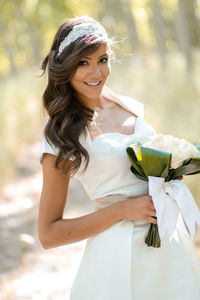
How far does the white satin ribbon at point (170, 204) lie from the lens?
7.27 feet

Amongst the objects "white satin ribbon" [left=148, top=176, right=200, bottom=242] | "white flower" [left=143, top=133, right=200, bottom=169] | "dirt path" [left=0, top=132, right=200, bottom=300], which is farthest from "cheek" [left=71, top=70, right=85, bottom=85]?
"dirt path" [left=0, top=132, right=200, bottom=300]

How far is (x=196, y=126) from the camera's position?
7.36 meters

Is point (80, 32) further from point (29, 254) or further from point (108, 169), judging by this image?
point (29, 254)

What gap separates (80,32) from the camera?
2.43m

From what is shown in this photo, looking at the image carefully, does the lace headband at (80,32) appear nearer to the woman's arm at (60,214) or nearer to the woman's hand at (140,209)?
the woman's arm at (60,214)

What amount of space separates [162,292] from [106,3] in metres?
18.2

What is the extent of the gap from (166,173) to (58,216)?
569 mm

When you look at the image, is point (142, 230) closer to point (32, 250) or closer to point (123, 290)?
point (123, 290)

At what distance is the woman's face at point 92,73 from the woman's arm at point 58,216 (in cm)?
43

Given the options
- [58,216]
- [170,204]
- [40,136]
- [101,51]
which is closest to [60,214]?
[58,216]

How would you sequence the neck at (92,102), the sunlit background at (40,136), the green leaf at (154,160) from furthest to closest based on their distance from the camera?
1. the sunlit background at (40,136)
2. the neck at (92,102)
3. the green leaf at (154,160)

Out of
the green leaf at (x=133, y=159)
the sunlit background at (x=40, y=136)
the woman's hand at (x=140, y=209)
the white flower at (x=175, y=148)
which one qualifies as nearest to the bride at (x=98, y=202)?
the woman's hand at (x=140, y=209)

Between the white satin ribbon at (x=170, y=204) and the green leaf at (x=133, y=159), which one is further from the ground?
the green leaf at (x=133, y=159)

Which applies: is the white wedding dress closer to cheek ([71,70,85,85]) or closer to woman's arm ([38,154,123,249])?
woman's arm ([38,154,123,249])
